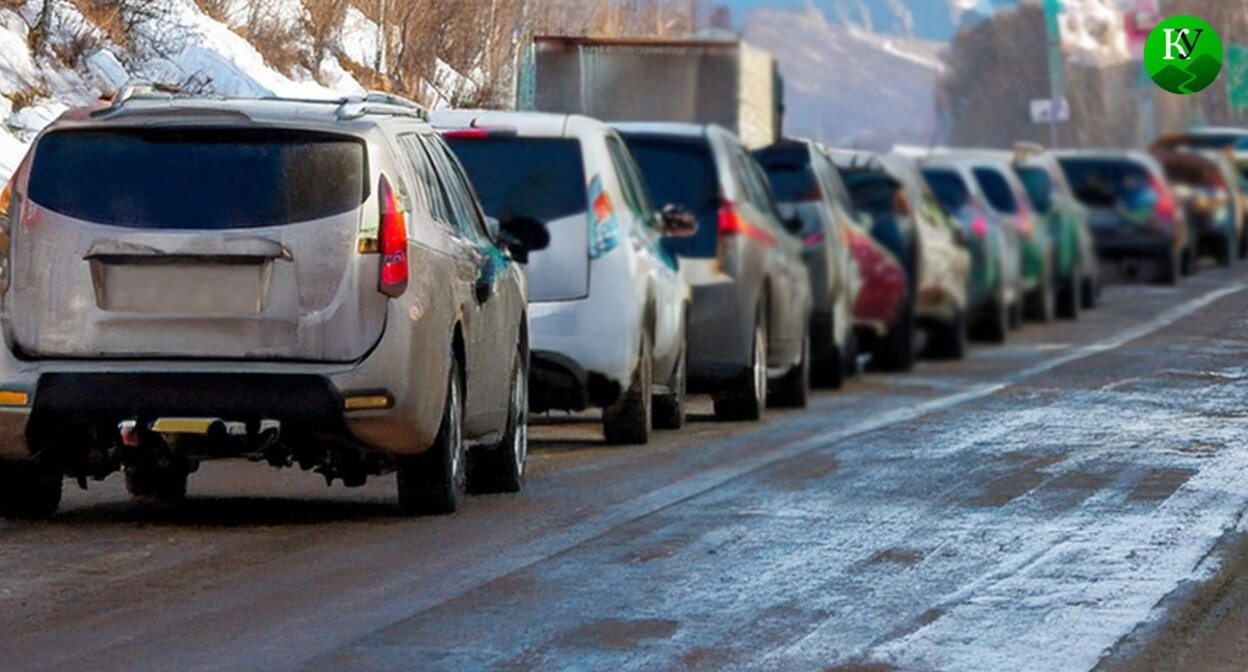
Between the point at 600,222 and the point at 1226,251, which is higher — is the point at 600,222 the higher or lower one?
the higher one

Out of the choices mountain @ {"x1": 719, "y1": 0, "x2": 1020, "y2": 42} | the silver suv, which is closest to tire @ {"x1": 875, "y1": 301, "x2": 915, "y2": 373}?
mountain @ {"x1": 719, "y1": 0, "x2": 1020, "y2": 42}

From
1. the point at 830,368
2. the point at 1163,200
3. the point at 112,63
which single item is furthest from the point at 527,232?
the point at 1163,200

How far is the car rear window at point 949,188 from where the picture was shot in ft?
97.6

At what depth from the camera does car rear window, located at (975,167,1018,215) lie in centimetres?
3180

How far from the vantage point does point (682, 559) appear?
11.3 meters

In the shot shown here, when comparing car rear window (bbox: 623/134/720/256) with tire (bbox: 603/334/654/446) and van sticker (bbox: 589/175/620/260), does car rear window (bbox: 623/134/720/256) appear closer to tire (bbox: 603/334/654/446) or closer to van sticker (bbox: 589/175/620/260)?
tire (bbox: 603/334/654/446)

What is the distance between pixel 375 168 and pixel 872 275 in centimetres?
1317

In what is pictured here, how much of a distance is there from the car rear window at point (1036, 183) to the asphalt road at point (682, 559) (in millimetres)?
15327

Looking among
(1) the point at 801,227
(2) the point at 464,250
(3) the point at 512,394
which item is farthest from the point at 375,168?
(1) the point at 801,227

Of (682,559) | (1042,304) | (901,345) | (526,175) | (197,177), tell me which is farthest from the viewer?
(1042,304)

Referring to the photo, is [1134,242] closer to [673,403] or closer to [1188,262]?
[1188,262]

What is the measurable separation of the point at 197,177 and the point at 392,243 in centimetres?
74

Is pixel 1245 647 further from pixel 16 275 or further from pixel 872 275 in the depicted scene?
pixel 872 275

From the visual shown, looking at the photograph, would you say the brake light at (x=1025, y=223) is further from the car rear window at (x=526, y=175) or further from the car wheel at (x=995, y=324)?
the car rear window at (x=526, y=175)
